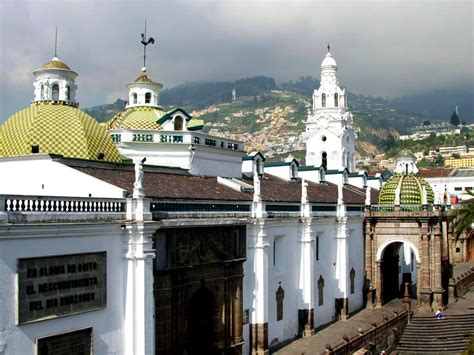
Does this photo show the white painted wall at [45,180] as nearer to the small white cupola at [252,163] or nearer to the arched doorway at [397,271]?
the small white cupola at [252,163]

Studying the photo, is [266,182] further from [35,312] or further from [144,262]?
[35,312]

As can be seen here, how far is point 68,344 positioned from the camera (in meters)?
17.4

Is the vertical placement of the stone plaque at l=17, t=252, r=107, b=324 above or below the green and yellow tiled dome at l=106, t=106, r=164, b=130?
below

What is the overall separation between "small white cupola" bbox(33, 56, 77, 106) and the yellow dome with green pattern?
82 centimetres

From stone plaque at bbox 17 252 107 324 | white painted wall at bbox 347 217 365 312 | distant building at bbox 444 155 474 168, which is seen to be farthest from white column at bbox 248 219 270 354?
distant building at bbox 444 155 474 168

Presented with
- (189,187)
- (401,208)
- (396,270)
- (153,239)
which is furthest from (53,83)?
(396,270)

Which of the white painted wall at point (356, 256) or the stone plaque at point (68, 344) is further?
the white painted wall at point (356, 256)

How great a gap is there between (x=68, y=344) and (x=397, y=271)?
109 ft

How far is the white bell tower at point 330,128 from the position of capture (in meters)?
53.7

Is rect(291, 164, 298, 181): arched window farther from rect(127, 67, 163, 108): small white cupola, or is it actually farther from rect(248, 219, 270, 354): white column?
rect(248, 219, 270, 354): white column

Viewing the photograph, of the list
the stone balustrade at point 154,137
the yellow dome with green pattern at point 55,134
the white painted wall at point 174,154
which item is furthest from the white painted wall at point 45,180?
the white painted wall at point 174,154

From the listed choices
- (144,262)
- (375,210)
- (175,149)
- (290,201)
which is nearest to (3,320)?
(144,262)

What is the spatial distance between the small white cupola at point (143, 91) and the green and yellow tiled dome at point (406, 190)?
16.7 meters

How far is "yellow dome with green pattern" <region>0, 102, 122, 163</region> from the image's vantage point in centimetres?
2519
